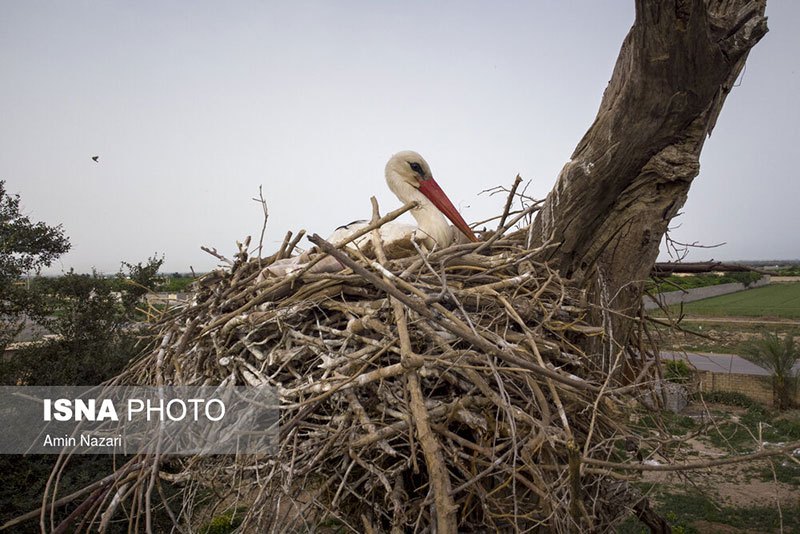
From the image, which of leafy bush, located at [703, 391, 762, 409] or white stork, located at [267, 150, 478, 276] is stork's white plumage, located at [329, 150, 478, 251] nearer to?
white stork, located at [267, 150, 478, 276]

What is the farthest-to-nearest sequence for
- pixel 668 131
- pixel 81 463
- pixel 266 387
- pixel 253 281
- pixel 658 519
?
pixel 81 463
pixel 658 519
pixel 253 281
pixel 266 387
pixel 668 131

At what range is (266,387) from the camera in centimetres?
191

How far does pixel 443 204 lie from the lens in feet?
11.1

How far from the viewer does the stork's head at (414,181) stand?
3451 millimetres

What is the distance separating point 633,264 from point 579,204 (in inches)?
16.8

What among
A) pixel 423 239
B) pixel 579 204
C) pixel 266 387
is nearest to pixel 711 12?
pixel 579 204

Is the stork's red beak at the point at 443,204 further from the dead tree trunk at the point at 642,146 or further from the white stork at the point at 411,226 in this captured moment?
the dead tree trunk at the point at 642,146

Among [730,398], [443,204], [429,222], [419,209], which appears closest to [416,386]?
[429,222]

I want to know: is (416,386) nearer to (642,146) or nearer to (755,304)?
(642,146)

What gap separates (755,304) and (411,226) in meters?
49.0

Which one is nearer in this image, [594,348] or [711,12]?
[711,12]

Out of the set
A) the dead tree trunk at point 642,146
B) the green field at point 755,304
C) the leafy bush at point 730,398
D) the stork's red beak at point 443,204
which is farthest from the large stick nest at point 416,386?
the green field at point 755,304

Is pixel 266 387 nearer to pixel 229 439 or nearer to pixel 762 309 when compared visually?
pixel 229 439

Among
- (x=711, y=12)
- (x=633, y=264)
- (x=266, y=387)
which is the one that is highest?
(x=711, y=12)
